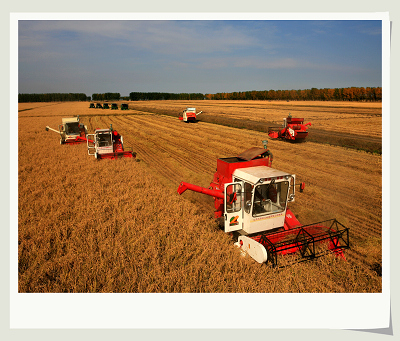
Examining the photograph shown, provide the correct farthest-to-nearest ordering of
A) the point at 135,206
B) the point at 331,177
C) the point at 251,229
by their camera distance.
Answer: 1. the point at 331,177
2. the point at 135,206
3. the point at 251,229

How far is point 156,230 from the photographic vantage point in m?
7.45

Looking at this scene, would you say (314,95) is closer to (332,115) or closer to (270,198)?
(332,115)

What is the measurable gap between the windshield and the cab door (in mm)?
381

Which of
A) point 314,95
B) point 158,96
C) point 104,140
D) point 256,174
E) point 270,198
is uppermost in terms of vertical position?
point 158,96

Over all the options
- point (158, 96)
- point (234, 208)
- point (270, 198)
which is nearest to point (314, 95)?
point (270, 198)

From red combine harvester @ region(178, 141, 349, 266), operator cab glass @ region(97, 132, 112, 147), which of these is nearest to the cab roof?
red combine harvester @ region(178, 141, 349, 266)

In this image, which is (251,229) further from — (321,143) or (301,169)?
(321,143)

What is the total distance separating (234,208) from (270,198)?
3.36ft

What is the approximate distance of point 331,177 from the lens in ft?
Answer: 43.8

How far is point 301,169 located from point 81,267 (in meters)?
12.5

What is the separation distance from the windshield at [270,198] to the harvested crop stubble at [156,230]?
4.16ft

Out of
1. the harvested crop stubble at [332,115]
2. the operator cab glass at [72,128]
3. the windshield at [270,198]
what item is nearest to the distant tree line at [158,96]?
the harvested crop stubble at [332,115]

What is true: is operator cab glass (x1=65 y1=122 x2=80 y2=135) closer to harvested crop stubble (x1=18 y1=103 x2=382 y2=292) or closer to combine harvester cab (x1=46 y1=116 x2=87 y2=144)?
→ combine harvester cab (x1=46 y1=116 x2=87 y2=144)
